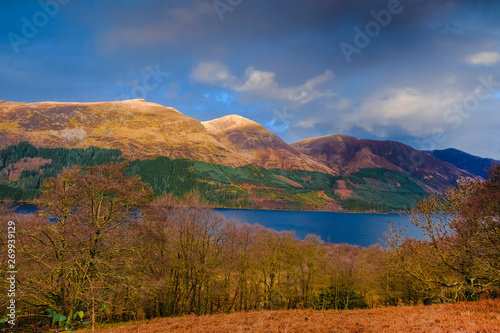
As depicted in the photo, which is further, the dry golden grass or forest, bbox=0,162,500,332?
forest, bbox=0,162,500,332

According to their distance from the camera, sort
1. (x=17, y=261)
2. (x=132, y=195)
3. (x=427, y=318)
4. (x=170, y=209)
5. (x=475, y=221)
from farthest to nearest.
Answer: (x=170, y=209) → (x=132, y=195) → (x=475, y=221) → (x=17, y=261) → (x=427, y=318)

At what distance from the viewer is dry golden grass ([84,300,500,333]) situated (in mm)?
10281

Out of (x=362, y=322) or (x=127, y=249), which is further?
(x=127, y=249)

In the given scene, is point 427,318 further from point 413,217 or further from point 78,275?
point 78,275

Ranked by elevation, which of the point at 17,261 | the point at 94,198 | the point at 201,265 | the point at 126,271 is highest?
the point at 94,198

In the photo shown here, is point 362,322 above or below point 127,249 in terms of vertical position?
below

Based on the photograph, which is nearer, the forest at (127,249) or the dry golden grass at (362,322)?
the dry golden grass at (362,322)

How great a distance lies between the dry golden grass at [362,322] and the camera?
1028 cm

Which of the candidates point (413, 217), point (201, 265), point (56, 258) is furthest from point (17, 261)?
point (413, 217)

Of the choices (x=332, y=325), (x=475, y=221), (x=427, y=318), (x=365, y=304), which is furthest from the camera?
(x=365, y=304)

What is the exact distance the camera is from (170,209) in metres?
32.8

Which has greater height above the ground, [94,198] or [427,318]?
[94,198]

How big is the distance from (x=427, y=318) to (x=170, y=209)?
92.5 feet

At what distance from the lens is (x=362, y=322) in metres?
12.9
